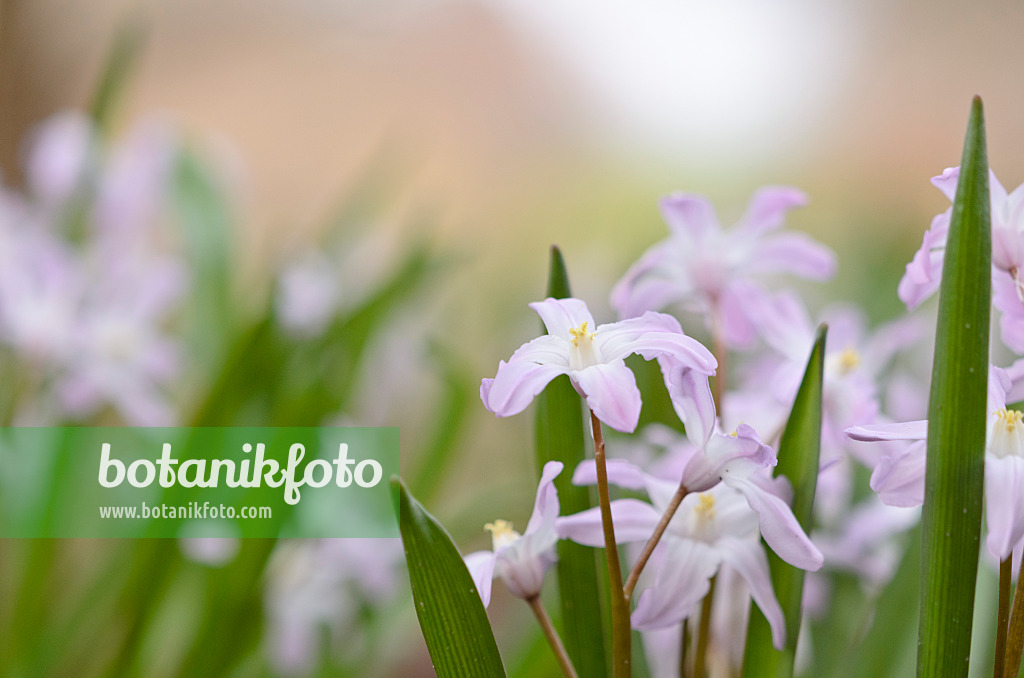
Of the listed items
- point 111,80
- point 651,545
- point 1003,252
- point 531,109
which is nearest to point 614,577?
point 651,545

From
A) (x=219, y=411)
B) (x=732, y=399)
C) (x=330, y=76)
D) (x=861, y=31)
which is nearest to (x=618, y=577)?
(x=732, y=399)

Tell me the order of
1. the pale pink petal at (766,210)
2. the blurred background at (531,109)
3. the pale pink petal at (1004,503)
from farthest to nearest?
1. the blurred background at (531,109)
2. the pale pink petal at (766,210)
3. the pale pink petal at (1004,503)

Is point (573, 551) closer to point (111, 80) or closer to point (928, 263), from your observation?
point (928, 263)

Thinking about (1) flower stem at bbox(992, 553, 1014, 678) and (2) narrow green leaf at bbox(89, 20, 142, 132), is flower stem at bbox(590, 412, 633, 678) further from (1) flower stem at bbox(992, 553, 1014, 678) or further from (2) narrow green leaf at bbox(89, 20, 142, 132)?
(2) narrow green leaf at bbox(89, 20, 142, 132)

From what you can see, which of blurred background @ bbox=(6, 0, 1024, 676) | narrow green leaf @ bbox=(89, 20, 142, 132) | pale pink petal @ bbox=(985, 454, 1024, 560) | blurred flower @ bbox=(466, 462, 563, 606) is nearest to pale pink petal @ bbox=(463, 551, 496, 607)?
blurred flower @ bbox=(466, 462, 563, 606)

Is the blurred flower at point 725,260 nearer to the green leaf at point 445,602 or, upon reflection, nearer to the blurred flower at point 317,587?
the green leaf at point 445,602

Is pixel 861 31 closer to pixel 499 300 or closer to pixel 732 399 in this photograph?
pixel 499 300

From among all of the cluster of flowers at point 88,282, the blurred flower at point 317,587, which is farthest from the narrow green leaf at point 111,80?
the blurred flower at point 317,587
